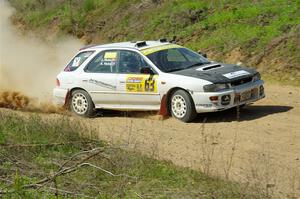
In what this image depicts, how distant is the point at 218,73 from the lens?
40.1 ft

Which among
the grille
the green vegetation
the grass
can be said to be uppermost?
the green vegetation

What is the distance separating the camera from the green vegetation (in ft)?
57.9

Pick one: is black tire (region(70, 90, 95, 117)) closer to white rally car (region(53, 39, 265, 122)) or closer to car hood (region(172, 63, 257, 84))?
white rally car (region(53, 39, 265, 122))

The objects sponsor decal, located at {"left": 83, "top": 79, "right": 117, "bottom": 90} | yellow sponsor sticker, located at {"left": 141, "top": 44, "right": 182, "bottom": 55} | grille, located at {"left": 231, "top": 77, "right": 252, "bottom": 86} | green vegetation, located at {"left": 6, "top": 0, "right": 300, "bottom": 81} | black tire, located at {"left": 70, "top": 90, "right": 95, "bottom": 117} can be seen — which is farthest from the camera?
green vegetation, located at {"left": 6, "top": 0, "right": 300, "bottom": 81}

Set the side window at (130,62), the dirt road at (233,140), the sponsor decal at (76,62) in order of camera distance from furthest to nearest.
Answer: the sponsor decal at (76,62), the side window at (130,62), the dirt road at (233,140)

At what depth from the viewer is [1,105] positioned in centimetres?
1616

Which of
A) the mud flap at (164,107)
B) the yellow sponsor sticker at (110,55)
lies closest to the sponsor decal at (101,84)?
the yellow sponsor sticker at (110,55)

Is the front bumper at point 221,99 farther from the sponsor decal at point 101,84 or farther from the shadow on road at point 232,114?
the sponsor decal at point 101,84

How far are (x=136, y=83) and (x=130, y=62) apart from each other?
56 centimetres

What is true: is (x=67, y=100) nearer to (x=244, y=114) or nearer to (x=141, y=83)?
(x=141, y=83)

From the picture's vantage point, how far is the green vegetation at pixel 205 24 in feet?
57.9

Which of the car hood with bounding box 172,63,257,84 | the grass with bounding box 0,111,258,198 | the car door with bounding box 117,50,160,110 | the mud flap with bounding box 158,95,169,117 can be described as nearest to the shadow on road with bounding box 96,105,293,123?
the car door with bounding box 117,50,160,110

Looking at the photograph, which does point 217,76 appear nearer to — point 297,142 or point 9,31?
point 297,142

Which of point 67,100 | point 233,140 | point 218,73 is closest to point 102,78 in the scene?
point 67,100
